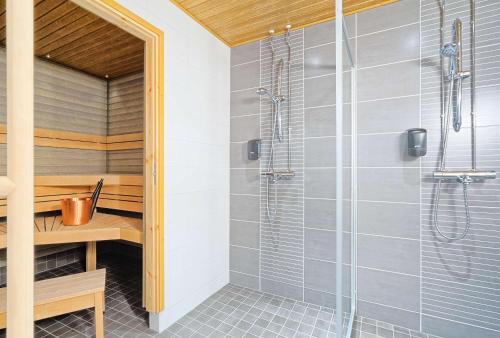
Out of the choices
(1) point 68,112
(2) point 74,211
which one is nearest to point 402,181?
(2) point 74,211

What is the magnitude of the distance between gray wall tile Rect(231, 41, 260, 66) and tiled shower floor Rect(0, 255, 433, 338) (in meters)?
2.27

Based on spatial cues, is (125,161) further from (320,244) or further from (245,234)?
(320,244)

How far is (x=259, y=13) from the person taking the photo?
6.77ft

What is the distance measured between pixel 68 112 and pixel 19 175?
3269 mm

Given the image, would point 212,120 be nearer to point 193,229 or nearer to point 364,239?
point 193,229

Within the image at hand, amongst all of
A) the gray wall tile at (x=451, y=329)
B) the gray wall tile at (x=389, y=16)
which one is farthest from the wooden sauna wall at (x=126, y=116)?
the gray wall tile at (x=451, y=329)

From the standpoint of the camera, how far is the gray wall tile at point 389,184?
186 centimetres

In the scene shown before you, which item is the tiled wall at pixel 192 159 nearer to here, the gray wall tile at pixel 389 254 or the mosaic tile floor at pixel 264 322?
the mosaic tile floor at pixel 264 322

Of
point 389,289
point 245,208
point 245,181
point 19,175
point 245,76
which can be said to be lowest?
point 389,289

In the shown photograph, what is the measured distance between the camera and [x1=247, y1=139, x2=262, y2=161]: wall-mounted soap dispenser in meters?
2.37

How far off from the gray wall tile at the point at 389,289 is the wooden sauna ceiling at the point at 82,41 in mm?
2937

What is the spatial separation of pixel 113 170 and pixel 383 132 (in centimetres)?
321

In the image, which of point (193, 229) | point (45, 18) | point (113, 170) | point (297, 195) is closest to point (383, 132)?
point (297, 195)

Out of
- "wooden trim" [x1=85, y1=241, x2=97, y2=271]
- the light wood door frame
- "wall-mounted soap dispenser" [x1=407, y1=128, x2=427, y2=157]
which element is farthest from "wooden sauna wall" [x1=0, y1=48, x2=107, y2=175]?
"wall-mounted soap dispenser" [x1=407, y1=128, x2=427, y2=157]
